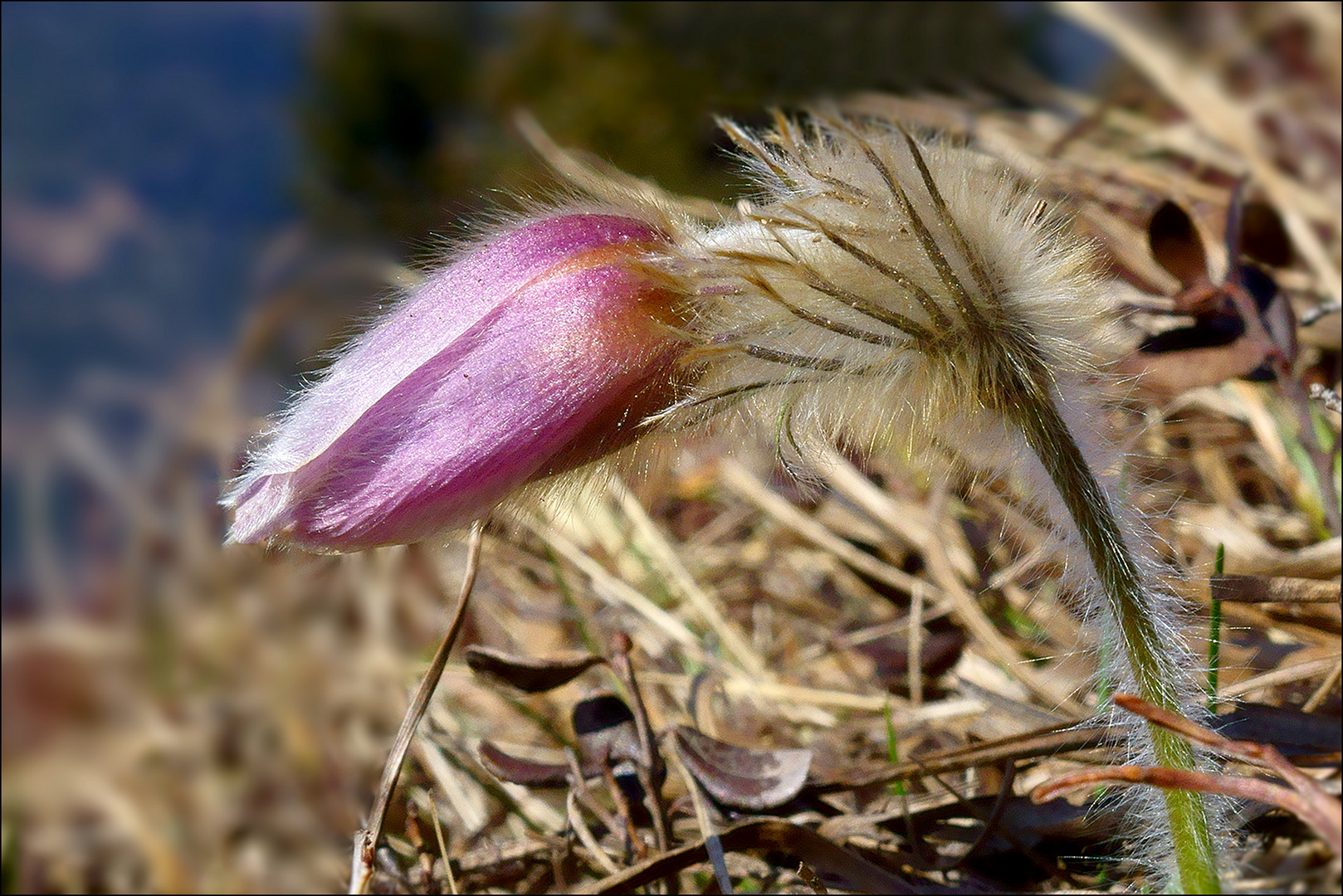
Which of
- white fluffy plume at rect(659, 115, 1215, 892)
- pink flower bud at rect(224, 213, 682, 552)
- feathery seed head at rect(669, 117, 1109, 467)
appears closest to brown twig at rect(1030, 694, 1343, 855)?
white fluffy plume at rect(659, 115, 1215, 892)

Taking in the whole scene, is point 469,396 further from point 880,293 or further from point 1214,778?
point 1214,778

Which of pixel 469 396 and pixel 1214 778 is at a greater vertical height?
pixel 469 396

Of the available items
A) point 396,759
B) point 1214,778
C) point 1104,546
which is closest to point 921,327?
point 1104,546

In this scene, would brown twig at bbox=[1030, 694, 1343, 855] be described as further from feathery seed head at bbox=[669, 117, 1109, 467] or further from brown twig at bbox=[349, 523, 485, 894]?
brown twig at bbox=[349, 523, 485, 894]

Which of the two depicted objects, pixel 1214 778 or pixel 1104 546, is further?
pixel 1104 546

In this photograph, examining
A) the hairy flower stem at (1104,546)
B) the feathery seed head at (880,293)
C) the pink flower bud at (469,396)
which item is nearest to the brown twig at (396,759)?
the pink flower bud at (469,396)

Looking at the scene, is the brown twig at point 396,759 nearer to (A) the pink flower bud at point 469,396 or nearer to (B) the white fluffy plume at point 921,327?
(A) the pink flower bud at point 469,396

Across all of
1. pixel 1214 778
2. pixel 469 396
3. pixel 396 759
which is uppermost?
pixel 469 396
